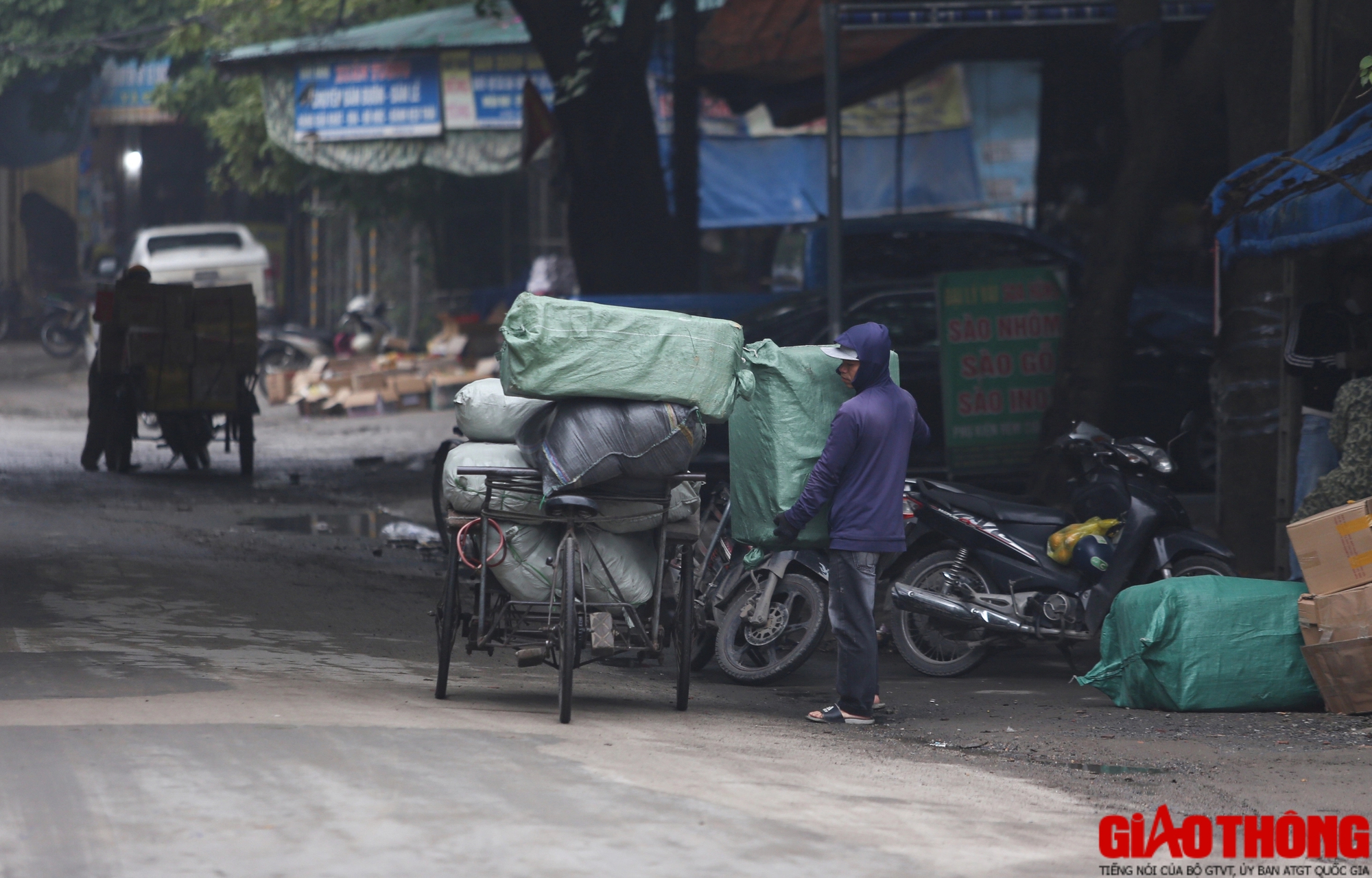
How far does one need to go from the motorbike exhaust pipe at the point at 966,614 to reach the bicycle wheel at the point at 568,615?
1.96 m

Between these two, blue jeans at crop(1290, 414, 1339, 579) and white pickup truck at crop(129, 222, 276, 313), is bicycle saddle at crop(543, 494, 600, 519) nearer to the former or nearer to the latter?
blue jeans at crop(1290, 414, 1339, 579)

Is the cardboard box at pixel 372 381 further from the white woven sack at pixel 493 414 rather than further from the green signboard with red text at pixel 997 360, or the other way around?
the white woven sack at pixel 493 414

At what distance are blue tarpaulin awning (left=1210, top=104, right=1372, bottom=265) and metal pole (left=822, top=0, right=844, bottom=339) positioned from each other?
215cm

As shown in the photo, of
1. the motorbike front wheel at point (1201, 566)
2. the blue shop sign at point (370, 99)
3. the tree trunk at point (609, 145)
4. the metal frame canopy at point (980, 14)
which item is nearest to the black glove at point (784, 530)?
the motorbike front wheel at point (1201, 566)

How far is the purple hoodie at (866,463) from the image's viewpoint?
6.46 m

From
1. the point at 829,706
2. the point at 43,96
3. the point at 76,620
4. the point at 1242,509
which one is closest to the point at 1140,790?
the point at 829,706

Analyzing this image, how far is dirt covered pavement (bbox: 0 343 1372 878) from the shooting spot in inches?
168

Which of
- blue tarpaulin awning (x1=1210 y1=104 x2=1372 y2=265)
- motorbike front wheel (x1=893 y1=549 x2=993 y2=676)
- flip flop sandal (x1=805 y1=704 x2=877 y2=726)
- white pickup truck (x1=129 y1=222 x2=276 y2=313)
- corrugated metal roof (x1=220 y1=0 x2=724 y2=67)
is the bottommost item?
flip flop sandal (x1=805 y1=704 x2=877 y2=726)

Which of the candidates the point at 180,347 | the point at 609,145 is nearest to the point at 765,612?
the point at 609,145

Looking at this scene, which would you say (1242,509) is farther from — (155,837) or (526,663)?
(155,837)

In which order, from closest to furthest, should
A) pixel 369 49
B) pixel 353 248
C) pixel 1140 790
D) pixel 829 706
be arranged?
1. pixel 1140 790
2. pixel 829 706
3. pixel 369 49
4. pixel 353 248

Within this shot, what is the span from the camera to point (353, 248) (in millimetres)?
31016

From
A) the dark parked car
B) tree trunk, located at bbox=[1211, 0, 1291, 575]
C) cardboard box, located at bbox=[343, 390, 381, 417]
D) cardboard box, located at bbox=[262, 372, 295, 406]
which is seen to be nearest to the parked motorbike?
cardboard box, located at bbox=[262, 372, 295, 406]

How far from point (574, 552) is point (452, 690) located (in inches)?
39.7
